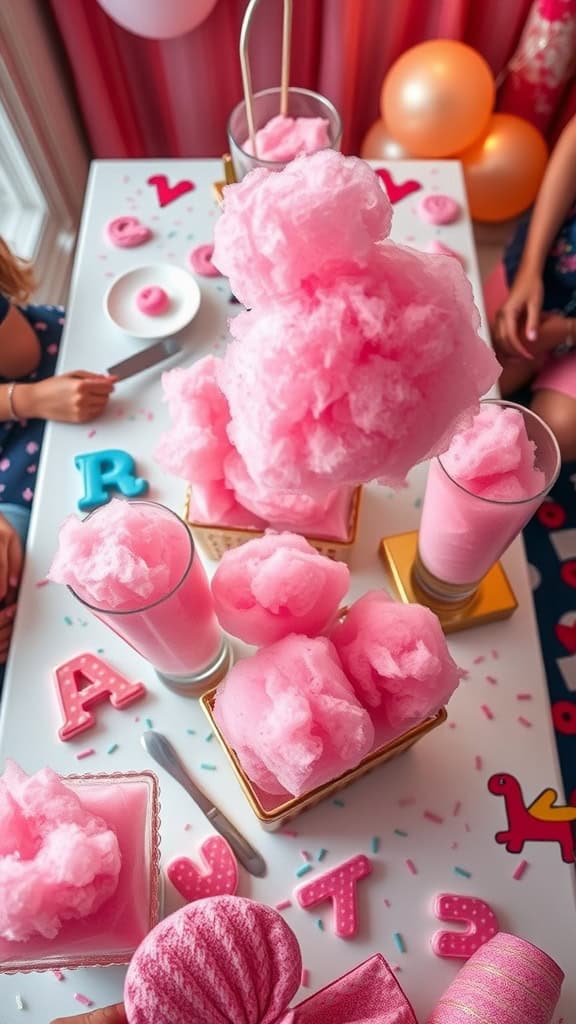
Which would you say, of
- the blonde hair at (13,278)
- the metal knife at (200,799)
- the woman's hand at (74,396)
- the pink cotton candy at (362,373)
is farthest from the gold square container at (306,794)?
the blonde hair at (13,278)

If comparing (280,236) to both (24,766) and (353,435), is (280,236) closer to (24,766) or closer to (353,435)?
(353,435)

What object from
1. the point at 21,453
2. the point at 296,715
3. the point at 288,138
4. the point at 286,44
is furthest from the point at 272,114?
the point at 296,715

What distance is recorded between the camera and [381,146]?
152 centimetres

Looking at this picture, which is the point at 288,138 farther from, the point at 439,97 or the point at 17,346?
the point at 439,97

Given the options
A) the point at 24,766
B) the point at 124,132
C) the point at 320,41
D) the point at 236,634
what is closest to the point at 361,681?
the point at 236,634

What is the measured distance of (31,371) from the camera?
1.13 metres

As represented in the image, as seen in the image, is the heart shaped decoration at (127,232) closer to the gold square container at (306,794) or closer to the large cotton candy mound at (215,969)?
the gold square container at (306,794)

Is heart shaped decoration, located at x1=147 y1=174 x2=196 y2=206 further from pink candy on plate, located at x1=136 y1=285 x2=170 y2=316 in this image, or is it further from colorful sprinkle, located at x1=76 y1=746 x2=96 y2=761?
colorful sprinkle, located at x1=76 y1=746 x2=96 y2=761

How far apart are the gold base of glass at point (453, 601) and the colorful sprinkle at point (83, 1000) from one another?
458 millimetres

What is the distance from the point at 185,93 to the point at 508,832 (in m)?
1.59

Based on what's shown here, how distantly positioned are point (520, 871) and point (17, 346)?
0.97m

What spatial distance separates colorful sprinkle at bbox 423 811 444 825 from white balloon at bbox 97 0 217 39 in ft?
4.24

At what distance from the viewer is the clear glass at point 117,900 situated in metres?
0.50

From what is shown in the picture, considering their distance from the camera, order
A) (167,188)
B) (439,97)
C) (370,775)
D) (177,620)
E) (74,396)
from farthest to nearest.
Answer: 1. (439,97)
2. (167,188)
3. (74,396)
4. (370,775)
5. (177,620)
